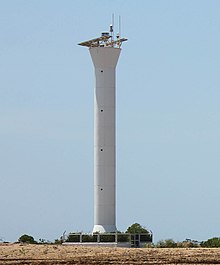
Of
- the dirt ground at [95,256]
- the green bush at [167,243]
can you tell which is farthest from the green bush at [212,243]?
the dirt ground at [95,256]

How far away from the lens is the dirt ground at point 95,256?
4347cm

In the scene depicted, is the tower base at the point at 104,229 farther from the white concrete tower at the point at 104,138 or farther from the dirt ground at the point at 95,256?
the dirt ground at the point at 95,256

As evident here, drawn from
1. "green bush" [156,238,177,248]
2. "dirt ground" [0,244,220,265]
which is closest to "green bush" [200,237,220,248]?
"green bush" [156,238,177,248]

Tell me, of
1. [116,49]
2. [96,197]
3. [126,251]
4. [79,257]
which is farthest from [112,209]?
[79,257]

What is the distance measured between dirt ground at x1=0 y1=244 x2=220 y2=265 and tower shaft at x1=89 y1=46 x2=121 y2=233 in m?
16.9

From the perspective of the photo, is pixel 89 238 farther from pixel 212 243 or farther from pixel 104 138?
pixel 212 243

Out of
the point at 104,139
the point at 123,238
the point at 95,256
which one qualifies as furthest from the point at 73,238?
A: the point at 95,256

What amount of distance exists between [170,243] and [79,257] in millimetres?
20177

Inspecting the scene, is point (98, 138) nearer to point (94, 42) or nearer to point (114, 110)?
point (114, 110)

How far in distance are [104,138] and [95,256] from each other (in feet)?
80.6

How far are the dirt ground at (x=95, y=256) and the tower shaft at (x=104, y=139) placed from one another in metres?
16.9

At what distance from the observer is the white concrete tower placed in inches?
2793

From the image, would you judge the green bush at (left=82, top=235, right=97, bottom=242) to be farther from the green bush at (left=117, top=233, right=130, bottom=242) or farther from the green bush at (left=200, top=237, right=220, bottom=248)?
the green bush at (left=200, top=237, right=220, bottom=248)

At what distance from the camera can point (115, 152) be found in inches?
2827
